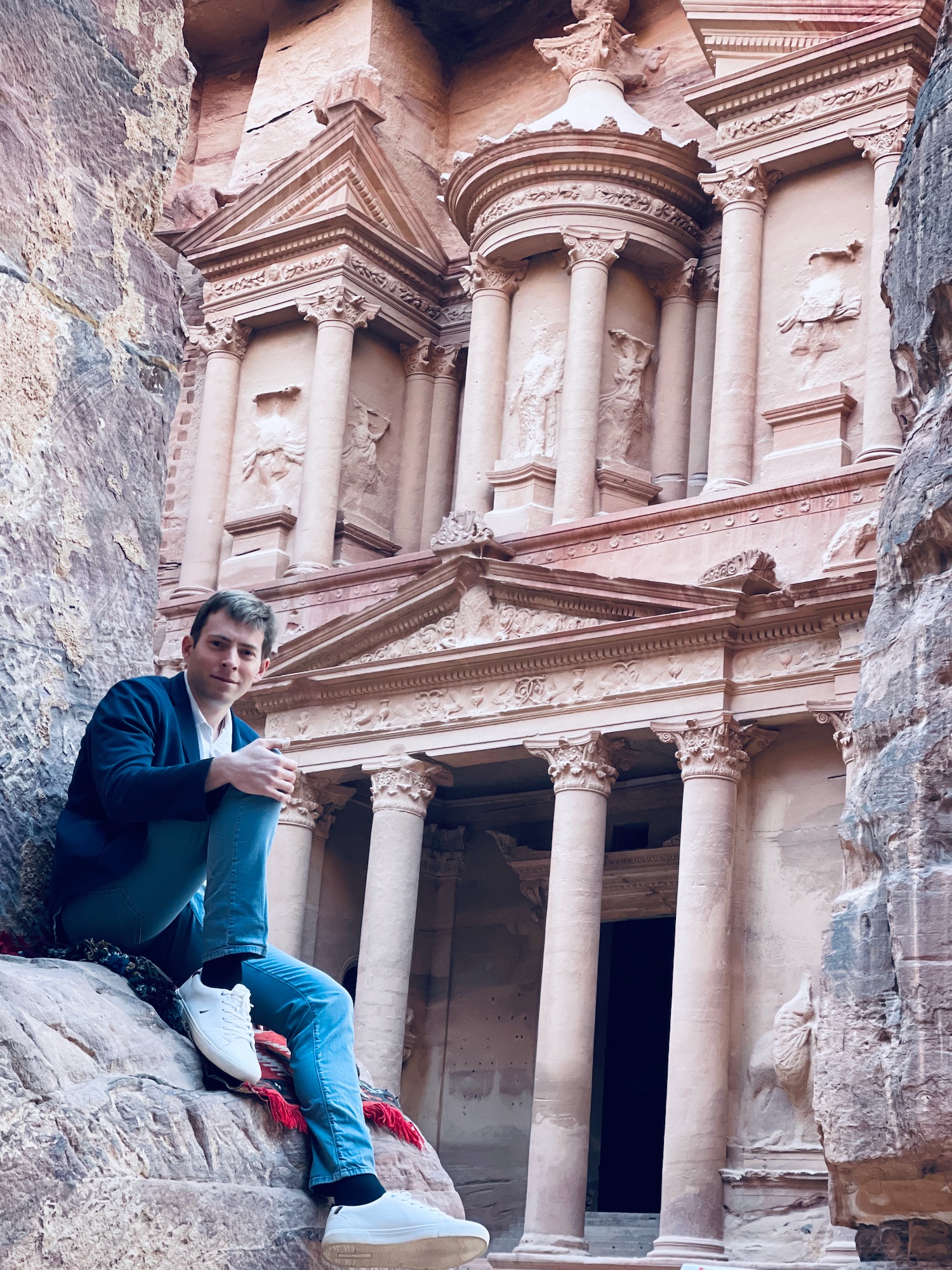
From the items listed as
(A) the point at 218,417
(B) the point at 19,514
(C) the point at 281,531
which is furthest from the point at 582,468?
(B) the point at 19,514

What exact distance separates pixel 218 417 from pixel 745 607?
1232cm

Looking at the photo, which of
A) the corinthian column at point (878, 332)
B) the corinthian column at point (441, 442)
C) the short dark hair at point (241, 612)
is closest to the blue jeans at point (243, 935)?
the short dark hair at point (241, 612)

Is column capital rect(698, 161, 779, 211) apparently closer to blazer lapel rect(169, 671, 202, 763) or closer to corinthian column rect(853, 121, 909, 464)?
corinthian column rect(853, 121, 909, 464)

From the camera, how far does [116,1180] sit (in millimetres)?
2980

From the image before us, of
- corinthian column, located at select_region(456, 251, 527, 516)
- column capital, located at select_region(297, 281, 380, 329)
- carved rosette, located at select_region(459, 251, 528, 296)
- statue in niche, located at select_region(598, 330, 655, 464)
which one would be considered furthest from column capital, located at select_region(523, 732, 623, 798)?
column capital, located at select_region(297, 281, 380, 329)

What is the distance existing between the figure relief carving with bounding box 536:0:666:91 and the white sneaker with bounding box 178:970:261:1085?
86.0 feet

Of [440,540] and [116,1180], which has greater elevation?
[440,540]

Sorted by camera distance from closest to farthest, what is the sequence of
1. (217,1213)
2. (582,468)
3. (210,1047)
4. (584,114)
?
(217,1213), (210,1047), (582,468), (584,114)

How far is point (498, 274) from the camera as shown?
26969mm

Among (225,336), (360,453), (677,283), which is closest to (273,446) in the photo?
(360,453)

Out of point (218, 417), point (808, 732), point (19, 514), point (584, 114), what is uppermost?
point (584, 114)

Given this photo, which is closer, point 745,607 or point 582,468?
point 745,607

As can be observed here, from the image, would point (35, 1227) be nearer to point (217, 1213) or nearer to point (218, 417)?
point (217, 1213)

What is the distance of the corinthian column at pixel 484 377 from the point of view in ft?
85.1
